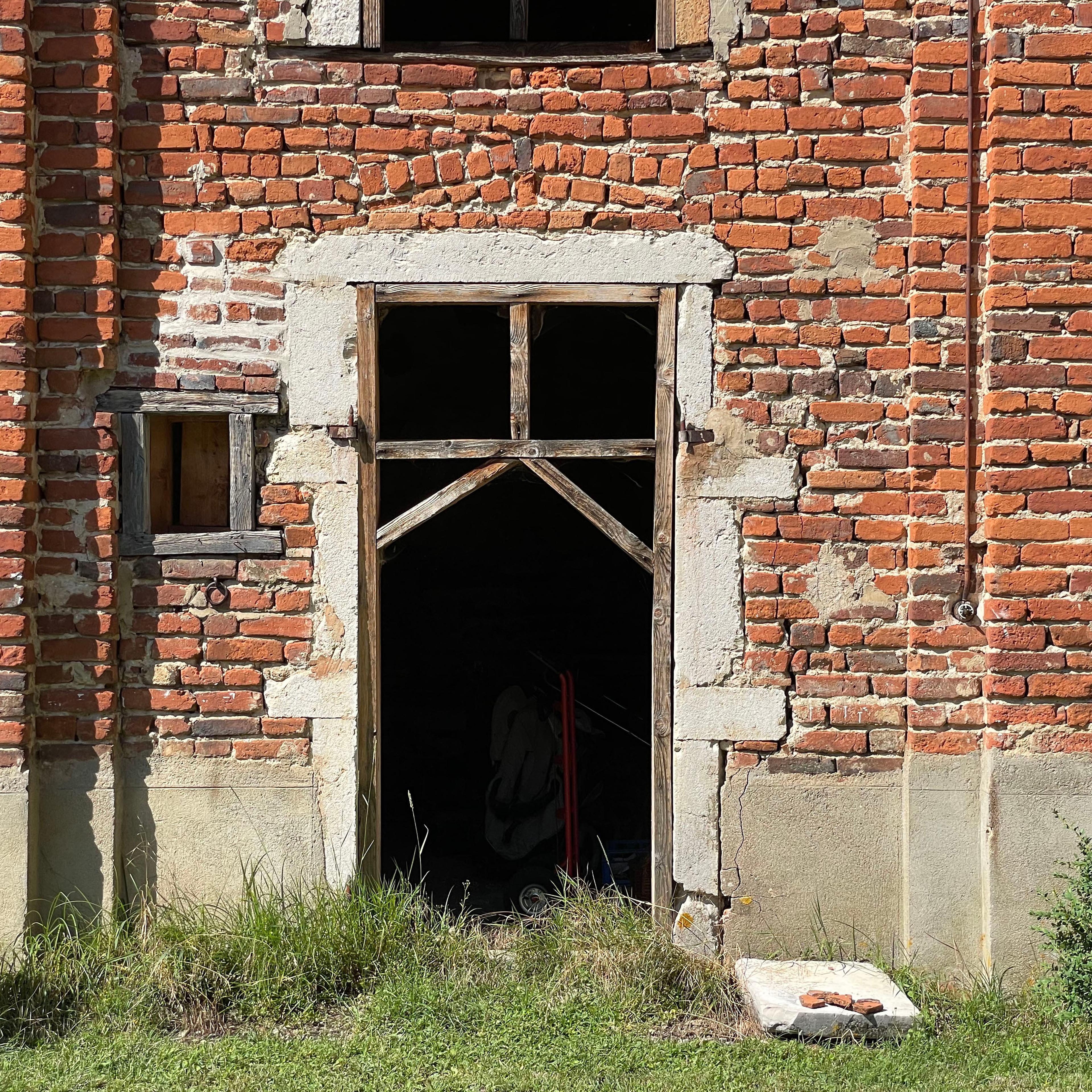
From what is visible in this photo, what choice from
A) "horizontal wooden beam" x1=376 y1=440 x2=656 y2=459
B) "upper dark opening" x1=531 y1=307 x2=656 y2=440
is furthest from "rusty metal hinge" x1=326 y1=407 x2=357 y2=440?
"upper dark opening" x1=531 y1=307 x2=656 y2=440

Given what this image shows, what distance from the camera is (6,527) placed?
444cm

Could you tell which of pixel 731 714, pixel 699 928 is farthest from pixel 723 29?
pixel 699 928

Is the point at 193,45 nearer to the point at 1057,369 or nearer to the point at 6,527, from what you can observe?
the point at 6,527

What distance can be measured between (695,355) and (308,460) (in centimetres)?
171

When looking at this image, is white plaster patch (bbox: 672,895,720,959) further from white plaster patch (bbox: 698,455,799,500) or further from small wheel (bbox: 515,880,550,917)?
white plaster patch (bbox: 698,455,799,500)

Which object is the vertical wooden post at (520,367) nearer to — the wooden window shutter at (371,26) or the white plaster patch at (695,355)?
the white plaster patch at (695,355)

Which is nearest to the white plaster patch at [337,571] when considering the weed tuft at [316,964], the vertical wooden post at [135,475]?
the vertical wooden post at [135,475]

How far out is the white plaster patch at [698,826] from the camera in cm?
464

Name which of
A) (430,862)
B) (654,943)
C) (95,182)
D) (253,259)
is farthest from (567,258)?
(430,862)

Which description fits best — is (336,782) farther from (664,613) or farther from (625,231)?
(625,231)

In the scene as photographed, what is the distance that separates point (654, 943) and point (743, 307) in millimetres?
2669

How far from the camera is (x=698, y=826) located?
464cm

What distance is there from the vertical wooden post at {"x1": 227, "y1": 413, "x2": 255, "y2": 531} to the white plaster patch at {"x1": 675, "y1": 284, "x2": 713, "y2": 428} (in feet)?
6.02

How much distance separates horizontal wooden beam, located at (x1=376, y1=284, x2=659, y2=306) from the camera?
4.68 m
